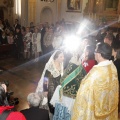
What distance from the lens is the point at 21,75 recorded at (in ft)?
24.1

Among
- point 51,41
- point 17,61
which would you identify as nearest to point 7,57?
point 17,61

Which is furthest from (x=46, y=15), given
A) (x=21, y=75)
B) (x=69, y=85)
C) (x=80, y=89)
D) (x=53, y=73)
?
(x=80, y=89)

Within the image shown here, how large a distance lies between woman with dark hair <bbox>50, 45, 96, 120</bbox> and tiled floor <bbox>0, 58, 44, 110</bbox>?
1.74 meters

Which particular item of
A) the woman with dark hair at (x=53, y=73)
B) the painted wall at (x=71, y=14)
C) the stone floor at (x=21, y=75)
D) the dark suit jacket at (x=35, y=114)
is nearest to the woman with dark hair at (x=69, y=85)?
the woman with dark hair at (x=53, y=73)

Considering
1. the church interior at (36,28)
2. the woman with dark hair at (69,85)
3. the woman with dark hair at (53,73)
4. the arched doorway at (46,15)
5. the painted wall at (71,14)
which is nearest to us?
the woman with dark hair at (69,85)

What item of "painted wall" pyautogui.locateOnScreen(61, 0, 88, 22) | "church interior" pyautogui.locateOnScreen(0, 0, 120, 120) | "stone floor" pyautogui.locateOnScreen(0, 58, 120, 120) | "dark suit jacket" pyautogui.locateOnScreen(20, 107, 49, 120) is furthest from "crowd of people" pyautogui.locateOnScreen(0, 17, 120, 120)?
"painted wall" pyautogui.locateOnScreen(61, 0, 88, 22)

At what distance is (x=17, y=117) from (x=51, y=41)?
720 centimetres

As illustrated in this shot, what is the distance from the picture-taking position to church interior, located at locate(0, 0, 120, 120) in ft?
22.9

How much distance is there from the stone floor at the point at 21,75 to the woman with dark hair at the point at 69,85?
173 centimetres

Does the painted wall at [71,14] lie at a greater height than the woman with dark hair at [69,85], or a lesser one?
greater

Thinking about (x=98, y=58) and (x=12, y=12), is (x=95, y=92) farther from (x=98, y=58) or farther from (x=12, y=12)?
(x=12, y=12)

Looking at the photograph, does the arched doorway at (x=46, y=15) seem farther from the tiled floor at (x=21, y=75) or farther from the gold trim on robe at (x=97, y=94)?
the gold trim on robe at (x=97, y=94)

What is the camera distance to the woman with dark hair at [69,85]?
3.35 metres

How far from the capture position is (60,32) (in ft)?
28.3
